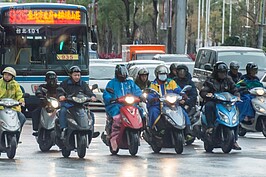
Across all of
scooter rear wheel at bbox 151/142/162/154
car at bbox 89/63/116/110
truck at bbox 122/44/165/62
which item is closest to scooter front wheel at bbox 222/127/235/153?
scooter rear wheel at bbox 151/142/162/154

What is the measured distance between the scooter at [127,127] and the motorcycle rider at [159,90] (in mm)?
686

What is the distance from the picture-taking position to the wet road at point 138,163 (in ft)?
43.8

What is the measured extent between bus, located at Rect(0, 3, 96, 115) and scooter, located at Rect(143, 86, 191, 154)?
30.3 feet

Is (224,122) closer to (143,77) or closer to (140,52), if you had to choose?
(143,77)

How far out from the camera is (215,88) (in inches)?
662

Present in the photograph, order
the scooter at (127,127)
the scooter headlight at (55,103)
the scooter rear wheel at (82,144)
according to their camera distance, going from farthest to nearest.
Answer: the scooter headlight at (55,103), the scooter at (127,127), the scooter rear wheel at (82,144)

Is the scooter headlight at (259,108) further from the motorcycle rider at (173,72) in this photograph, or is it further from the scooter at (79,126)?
the scooter at (79,126)

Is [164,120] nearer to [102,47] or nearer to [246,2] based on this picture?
[246,2]

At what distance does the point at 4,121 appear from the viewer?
1530 centimetres

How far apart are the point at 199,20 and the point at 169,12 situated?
55.3 m

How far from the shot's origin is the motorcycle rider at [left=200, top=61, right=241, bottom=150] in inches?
658

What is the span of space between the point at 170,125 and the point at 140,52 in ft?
96.4

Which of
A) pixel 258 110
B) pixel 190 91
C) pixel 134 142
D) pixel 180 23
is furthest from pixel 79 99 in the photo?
pixel 180 23

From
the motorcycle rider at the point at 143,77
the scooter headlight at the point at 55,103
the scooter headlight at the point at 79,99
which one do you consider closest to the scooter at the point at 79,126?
the scooter headlight at the point at 79,99
